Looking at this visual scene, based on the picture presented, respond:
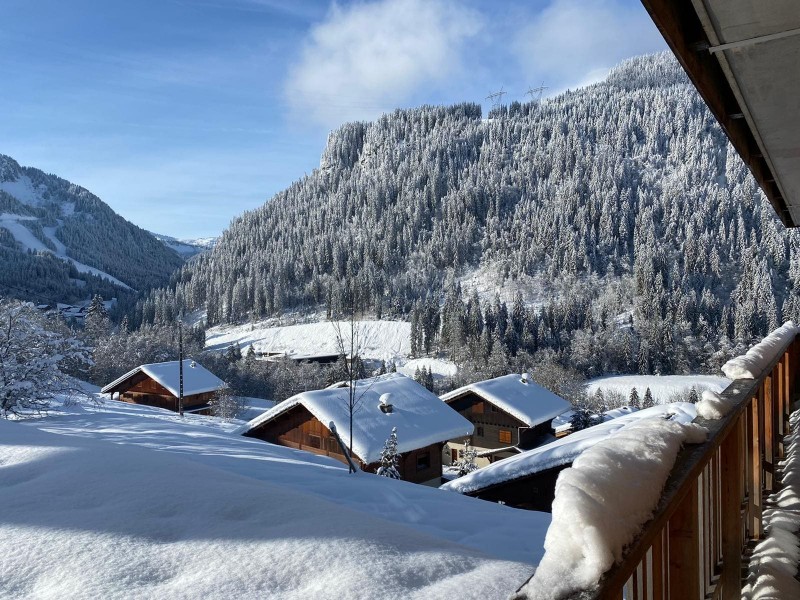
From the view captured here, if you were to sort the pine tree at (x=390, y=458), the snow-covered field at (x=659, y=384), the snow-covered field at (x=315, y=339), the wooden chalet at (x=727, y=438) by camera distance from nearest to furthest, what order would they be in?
the wooden chalet at (x=727, y=438) → the pine tree at (x=390, y=458) → the snow-covered field at (x=659, y=384) → the snow-covered field at (x=315, y=339)

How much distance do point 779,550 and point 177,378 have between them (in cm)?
3993

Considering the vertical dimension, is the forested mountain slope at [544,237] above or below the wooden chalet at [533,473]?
above

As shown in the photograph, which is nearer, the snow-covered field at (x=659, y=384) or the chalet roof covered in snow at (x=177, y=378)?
the chalet roof covered in snow at (x=177, y=378)

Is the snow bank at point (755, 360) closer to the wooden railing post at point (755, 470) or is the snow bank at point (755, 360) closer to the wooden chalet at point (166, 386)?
the wooden railing post at point (755, 470)

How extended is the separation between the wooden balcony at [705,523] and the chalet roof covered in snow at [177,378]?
3824 centimetres

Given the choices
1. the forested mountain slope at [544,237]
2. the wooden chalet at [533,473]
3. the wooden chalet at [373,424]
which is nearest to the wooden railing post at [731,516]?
the wooden chalet at [533,473]

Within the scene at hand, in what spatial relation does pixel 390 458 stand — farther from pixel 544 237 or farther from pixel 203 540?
pixel 544 237

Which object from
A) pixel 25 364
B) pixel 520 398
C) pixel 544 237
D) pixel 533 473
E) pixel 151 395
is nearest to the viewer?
pixel 533 473

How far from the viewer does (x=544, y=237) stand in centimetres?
12588

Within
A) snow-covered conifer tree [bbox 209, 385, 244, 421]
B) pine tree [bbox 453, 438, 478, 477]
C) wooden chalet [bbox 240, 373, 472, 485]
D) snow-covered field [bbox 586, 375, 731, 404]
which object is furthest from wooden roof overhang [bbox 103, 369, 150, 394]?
snow-covered field [bbox 586, 375, 731, 404]

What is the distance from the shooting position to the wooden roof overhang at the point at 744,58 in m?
2.47

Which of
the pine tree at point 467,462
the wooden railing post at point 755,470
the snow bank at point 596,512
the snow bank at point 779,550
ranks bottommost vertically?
the pine tree at point 467,462

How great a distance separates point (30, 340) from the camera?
1966 cm

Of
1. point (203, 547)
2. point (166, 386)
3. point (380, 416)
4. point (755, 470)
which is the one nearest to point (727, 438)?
point (755, 470)
